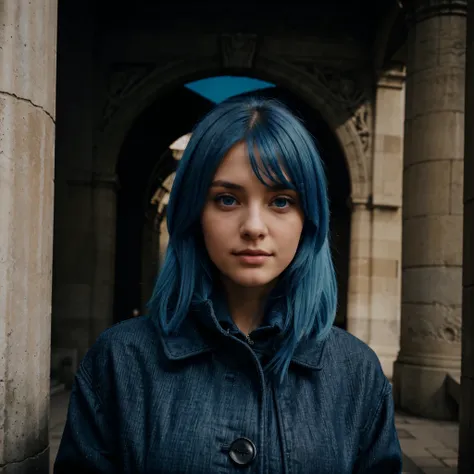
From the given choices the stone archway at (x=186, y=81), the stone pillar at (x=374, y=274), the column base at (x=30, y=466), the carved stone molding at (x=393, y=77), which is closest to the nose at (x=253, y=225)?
the column base at (x=30, y=466)

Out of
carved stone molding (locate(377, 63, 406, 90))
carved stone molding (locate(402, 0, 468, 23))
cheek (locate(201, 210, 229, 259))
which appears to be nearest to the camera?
cheek (locate(201, 210, 229, 259))

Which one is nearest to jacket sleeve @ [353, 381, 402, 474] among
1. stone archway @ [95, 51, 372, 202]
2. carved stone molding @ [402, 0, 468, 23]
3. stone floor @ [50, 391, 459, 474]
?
stone floor @ [50, 391, 459, 474]

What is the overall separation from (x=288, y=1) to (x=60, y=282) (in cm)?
557

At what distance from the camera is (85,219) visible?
8.45 metres

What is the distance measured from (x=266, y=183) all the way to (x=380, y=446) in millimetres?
642

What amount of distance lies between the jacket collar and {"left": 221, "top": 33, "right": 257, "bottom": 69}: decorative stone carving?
801 cm

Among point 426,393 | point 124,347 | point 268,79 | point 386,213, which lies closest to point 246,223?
point 124,347

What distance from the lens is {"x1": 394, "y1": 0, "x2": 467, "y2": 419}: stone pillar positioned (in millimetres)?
5875

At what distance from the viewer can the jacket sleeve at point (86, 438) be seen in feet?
3.95

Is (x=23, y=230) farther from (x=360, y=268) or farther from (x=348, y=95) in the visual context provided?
(x=348, y=95)

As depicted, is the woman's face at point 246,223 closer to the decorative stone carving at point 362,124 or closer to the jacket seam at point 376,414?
the jacket seam at point 376,414

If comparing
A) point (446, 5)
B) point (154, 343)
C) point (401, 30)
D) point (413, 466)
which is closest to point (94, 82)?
point (401, 30)

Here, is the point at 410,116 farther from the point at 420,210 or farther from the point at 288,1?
the point at 288,1

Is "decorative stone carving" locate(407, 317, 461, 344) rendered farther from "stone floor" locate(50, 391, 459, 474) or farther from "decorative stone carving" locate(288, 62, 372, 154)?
"decorative stone carving" locate(288, 62, 372, 154)
